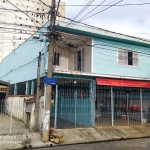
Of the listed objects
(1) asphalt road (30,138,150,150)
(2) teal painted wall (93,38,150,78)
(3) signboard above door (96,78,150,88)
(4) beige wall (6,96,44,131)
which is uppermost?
(2) teal painted wall (93,38,150,78)

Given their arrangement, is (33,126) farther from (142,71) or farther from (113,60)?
(142,71)

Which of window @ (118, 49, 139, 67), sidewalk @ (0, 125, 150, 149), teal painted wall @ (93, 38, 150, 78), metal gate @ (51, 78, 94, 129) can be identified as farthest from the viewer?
window @ (118, 49, 139, 67)

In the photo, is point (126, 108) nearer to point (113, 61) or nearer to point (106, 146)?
point (113, 61)

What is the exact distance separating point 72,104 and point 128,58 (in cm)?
600

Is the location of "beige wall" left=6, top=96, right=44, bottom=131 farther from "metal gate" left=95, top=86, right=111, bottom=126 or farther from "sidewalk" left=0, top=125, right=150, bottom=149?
→ "metal gate" left=95, top=86, right=111, bottom=126

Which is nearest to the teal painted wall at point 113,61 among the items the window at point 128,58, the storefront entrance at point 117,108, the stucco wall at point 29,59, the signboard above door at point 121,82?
the window at point 128,58

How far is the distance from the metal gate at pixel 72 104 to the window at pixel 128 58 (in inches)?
130

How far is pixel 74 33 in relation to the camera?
12000mm

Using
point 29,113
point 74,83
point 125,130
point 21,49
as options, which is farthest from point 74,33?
point 21,49

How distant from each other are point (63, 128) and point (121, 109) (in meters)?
4.37

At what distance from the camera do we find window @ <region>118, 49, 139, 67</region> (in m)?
13.5

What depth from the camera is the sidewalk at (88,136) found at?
8.02 meters

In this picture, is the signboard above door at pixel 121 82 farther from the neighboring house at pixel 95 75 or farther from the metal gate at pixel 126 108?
the metal gate at pixel 126 108

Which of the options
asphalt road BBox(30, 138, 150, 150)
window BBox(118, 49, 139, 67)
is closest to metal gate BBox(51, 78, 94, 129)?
asphalt road BBox(30, 138, 150, 150)
